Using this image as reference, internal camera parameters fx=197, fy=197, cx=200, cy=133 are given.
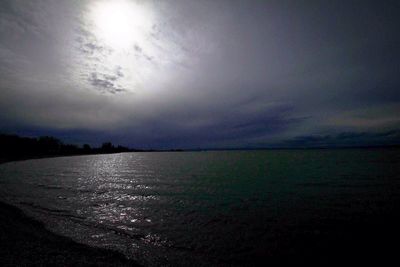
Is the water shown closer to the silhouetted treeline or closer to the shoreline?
the shoreline

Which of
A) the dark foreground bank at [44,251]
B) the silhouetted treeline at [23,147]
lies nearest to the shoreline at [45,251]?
the dark foreground bank at [44,251]

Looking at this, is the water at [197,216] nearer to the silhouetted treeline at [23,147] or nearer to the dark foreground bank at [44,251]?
the dark foreground bank at [44,251]

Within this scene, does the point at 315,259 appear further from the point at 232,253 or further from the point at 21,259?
the point at 21,259

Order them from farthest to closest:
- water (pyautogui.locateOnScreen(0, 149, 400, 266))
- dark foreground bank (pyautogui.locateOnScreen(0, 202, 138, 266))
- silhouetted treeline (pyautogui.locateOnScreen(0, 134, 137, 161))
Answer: silhouetted treeline (pyautogui.locateOnScreen(0, 134, 137, 161)) → water (pyautogui.locateOnScreen(0, 149, 400, 266)) → dark foreground bank (pyautogui.locateOnScreen(0, 202, 138, 266))

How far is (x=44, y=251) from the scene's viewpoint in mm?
9719

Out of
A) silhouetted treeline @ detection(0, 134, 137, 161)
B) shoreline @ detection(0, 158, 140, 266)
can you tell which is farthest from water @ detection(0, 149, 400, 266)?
silhouetted treeline @ detection(0, 134, 137, 161)

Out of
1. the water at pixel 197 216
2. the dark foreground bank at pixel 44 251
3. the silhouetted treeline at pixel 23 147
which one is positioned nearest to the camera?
the dark foreground bank at pixel 44 251

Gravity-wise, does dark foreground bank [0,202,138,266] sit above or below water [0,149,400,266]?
above

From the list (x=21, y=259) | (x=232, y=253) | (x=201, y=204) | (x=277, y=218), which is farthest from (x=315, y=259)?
(x=21, y=259)

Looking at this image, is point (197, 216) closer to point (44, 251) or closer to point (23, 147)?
point (44, 251)

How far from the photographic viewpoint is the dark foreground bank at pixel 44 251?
879 centimetres

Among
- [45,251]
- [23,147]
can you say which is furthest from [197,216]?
[23,147]

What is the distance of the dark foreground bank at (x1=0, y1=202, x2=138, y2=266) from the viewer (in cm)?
879

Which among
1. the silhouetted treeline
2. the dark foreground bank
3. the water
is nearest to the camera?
the dark foreground bank
